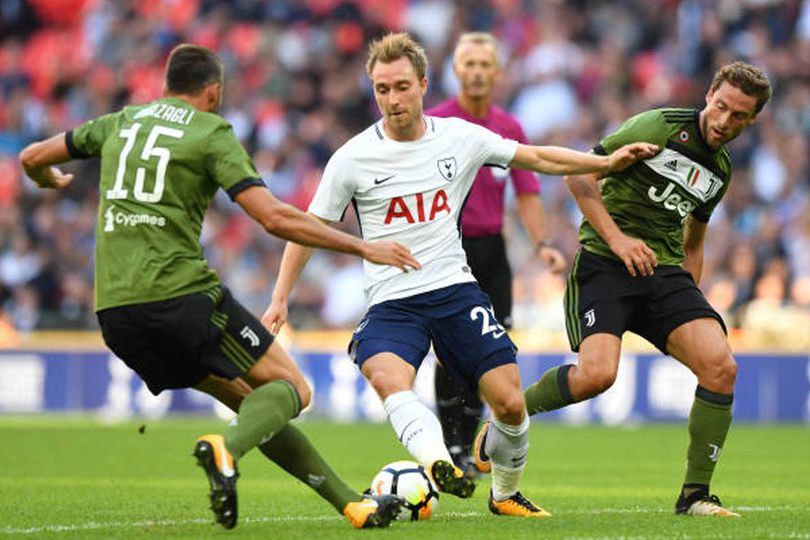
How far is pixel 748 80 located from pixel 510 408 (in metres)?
2.01

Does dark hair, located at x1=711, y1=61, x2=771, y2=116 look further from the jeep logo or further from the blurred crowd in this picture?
the blurred crowd

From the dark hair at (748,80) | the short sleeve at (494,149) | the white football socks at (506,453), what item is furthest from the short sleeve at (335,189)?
the dark hair at (748,80)

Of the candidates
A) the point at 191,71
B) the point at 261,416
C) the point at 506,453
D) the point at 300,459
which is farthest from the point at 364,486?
the point at 191,71

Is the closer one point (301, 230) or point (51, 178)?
point (301, 230)

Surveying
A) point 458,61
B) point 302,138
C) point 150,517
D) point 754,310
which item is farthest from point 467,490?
point 302,138

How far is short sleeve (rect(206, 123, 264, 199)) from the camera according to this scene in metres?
7.02

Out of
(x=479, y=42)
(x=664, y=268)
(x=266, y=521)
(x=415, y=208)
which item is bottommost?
(x=266, y=521)

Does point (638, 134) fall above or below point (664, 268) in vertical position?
above

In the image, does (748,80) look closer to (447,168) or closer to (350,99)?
(447,168)

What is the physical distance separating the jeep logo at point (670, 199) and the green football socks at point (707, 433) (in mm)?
1005

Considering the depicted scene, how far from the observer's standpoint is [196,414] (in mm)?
19844

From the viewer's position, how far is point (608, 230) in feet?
28.2

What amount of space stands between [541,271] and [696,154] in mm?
10472

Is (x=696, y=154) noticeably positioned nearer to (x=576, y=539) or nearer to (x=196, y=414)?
(x=576, y=539)
